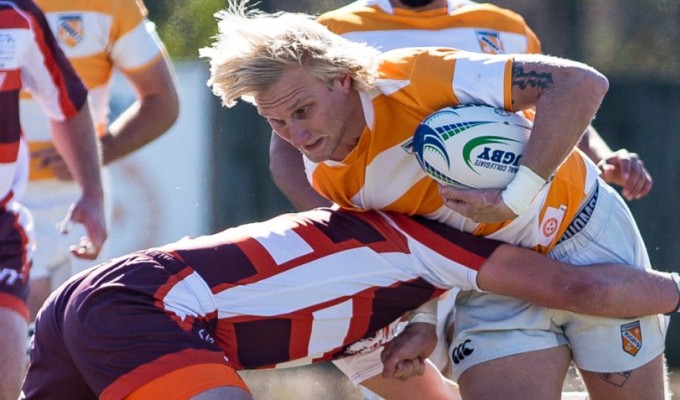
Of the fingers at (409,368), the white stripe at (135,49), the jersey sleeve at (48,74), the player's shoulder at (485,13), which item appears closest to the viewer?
the fingers at (409,368)

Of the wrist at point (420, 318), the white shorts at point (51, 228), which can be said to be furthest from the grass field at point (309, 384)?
the wrist at point (420, 318)

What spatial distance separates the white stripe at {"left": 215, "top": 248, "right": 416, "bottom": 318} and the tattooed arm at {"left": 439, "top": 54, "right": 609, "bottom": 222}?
28cm

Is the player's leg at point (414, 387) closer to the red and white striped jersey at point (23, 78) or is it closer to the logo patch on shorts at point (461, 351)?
the logo patch on shorts at point (461, 351)

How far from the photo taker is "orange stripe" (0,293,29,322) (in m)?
4.15

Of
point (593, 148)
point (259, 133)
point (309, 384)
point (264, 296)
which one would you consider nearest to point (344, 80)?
point (264, 296)

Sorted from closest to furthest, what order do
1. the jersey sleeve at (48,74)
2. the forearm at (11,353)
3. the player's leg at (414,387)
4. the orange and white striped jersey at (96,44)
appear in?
the forearm at (11,353) < the player's leg at (414,387) < the jersey sleeve at (48,74) < the orange and white striped jersey at (96,44)

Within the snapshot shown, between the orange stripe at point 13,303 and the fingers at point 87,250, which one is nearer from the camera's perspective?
the orange stripe at point 13,303

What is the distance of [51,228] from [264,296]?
2.24 m

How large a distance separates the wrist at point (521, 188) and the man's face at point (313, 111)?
0.49m

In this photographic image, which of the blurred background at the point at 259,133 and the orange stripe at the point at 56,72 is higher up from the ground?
the orange stripe at the point at 56,72

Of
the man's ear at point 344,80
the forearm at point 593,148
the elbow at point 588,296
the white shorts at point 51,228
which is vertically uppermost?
the man's ear at point 344,80

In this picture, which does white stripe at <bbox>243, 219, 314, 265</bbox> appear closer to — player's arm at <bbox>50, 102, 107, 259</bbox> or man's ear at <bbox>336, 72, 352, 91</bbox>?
man's ear at <bbox>336, 72, 352, 91</bbox>

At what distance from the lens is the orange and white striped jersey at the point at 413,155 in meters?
3.62

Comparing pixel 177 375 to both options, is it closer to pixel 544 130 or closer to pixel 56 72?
pixel 544 130
